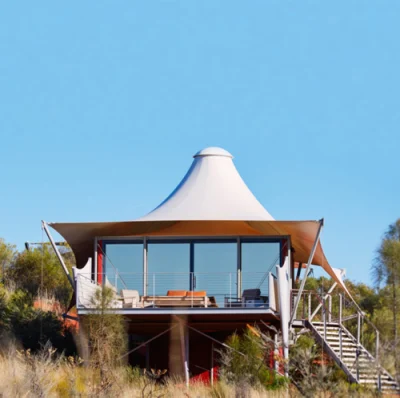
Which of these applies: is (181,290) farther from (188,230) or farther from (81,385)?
(81,385)

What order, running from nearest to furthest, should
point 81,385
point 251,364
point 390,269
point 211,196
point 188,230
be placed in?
1. point 81,385
2. point 251,364
3. point 188,230
4. point 211,196
5. point 390,269

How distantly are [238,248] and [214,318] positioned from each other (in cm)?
213

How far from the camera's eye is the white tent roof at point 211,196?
25031mm

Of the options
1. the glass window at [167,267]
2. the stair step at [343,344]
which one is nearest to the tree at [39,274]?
the glass window at [167,267]

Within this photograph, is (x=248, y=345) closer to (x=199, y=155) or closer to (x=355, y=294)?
(x=199, y=155)

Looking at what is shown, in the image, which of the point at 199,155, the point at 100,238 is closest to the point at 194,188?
the point at 199,155

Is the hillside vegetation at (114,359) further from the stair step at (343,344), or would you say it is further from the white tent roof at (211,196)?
the white tent roof at (211,196)

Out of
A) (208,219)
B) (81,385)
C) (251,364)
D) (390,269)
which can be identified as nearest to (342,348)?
(251,364)

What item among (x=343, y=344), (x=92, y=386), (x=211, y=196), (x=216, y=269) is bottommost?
(x=92, y=386)

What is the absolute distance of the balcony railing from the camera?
79.2 feet

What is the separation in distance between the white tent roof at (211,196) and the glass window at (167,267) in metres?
0.93

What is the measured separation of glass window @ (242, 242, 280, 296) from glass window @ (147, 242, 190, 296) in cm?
140

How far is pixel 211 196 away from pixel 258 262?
1.99 m

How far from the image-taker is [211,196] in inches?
1016
